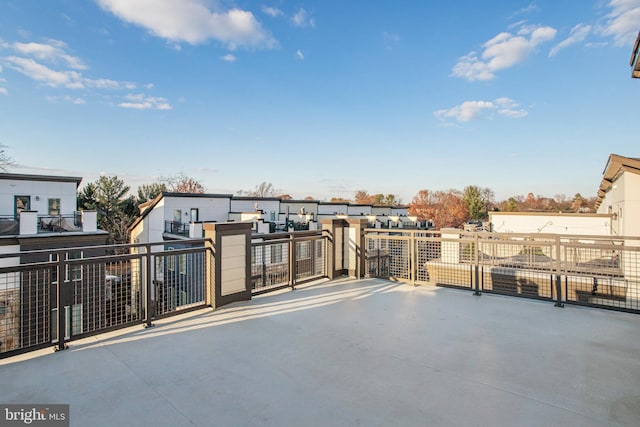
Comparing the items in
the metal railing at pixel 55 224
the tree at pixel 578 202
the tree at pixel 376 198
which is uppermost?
the tree at pixel 376 198

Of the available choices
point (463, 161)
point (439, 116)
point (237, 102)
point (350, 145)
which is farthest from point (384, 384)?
point (463, 161)

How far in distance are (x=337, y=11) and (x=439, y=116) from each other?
10.7 m

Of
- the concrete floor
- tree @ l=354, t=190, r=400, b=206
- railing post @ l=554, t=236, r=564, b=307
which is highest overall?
tree @ l=354, t=190, r=400, b=206

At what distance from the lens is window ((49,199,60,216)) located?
15312mm

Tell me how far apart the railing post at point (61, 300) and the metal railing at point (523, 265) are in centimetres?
509

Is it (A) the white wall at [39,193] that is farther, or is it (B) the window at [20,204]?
(B) the window at [20,204]

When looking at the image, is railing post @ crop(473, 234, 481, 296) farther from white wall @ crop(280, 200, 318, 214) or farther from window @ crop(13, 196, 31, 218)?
white wall @ crop(280, 200, 318, 214)

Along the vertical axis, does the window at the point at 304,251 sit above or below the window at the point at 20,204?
below

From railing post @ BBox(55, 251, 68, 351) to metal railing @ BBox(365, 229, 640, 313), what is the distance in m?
5.09

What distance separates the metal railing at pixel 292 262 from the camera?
5.71 meters

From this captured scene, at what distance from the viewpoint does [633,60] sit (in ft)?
9.05

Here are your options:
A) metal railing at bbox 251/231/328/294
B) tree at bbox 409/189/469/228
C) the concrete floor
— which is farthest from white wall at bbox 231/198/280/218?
tree at bbox 409/189/469/228

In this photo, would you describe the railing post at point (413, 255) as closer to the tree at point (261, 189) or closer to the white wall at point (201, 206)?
the white wall at point (201, 206)

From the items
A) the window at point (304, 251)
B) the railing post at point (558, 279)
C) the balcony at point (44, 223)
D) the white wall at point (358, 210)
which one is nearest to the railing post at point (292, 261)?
the window at point (304, 251)
